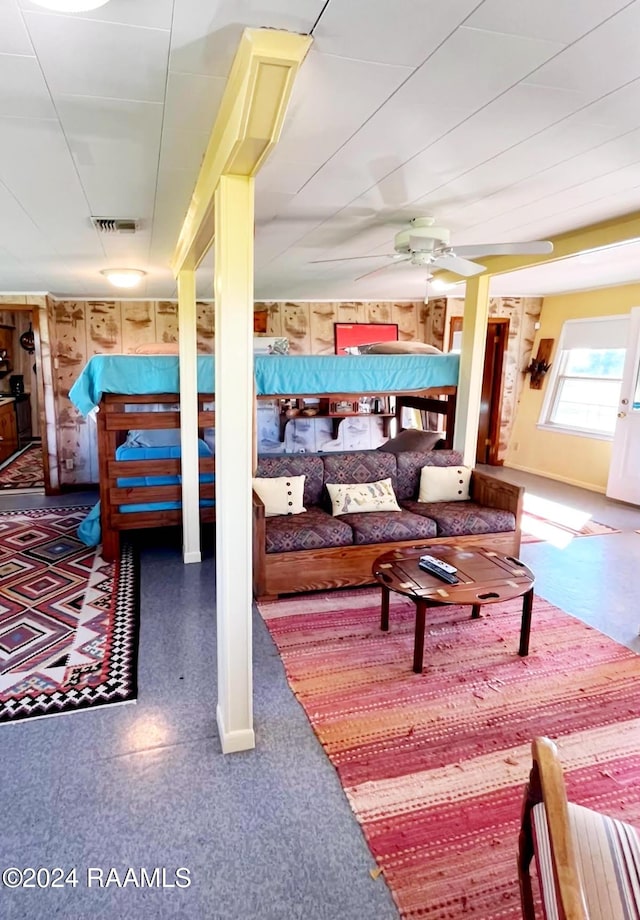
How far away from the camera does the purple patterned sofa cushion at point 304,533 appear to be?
3289 millimetres

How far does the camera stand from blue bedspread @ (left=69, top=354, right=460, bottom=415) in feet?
12.3

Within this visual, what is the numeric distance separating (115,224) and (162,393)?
4.04 ft

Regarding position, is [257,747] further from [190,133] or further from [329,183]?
[329,183]

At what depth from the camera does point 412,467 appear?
4277 mm

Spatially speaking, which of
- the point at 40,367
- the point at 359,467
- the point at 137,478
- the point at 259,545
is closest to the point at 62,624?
the point at 259,545

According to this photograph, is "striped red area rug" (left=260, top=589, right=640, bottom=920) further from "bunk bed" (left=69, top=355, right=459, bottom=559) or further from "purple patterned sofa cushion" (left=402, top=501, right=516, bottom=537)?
"bunk bed" (left=69, top=355, right=459, bottom=559)

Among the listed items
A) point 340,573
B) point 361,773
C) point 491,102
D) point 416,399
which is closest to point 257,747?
point 361,773

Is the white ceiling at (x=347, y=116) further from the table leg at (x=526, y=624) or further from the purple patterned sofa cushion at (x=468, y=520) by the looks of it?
the table leg at (x=526, y=624)

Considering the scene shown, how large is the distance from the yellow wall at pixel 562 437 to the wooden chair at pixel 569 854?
18.7ft

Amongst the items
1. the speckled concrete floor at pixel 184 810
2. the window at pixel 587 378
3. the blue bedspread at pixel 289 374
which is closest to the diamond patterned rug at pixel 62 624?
the speckled concrete floor at pixel 184 810

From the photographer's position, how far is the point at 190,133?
1.85 metres

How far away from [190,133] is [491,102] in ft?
3.36

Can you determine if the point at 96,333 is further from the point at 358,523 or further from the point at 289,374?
the point at 358,523

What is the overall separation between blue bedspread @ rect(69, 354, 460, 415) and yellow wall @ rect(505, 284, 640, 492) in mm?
2861
